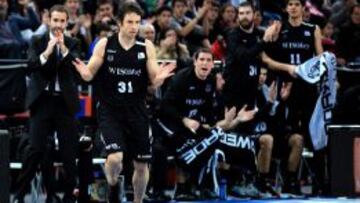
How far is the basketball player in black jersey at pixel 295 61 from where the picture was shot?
606 inches

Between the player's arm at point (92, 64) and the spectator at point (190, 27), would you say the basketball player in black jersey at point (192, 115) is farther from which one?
the spectator at point (190, 27)

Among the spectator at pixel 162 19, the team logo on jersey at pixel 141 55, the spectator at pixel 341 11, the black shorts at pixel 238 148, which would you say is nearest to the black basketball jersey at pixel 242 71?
the black shorts at pixel 238 148

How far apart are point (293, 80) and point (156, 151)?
221 cm

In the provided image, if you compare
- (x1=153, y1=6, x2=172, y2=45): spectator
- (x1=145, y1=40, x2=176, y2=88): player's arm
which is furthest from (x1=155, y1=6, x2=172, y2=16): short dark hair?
(x1=145, y1=40, x2=176, y2=88): player's arm

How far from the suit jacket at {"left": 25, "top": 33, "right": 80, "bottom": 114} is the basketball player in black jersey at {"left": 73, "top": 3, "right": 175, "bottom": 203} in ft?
1.22

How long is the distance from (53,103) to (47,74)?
0.35m

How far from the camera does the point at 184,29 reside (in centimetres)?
1775

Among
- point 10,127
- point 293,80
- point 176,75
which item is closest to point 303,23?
point 293,80

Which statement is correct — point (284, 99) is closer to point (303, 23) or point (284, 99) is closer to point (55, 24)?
point (303, 23)

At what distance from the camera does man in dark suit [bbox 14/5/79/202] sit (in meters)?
13.3

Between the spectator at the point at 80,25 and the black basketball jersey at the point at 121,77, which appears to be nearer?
the black basketball jersey at the point at 121,77

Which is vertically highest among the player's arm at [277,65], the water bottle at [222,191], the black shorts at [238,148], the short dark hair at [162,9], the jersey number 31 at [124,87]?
the short dark hair at [162,9]

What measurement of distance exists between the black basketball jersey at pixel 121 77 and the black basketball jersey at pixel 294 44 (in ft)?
9.62

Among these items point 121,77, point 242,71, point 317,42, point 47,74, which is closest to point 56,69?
point 47,74
